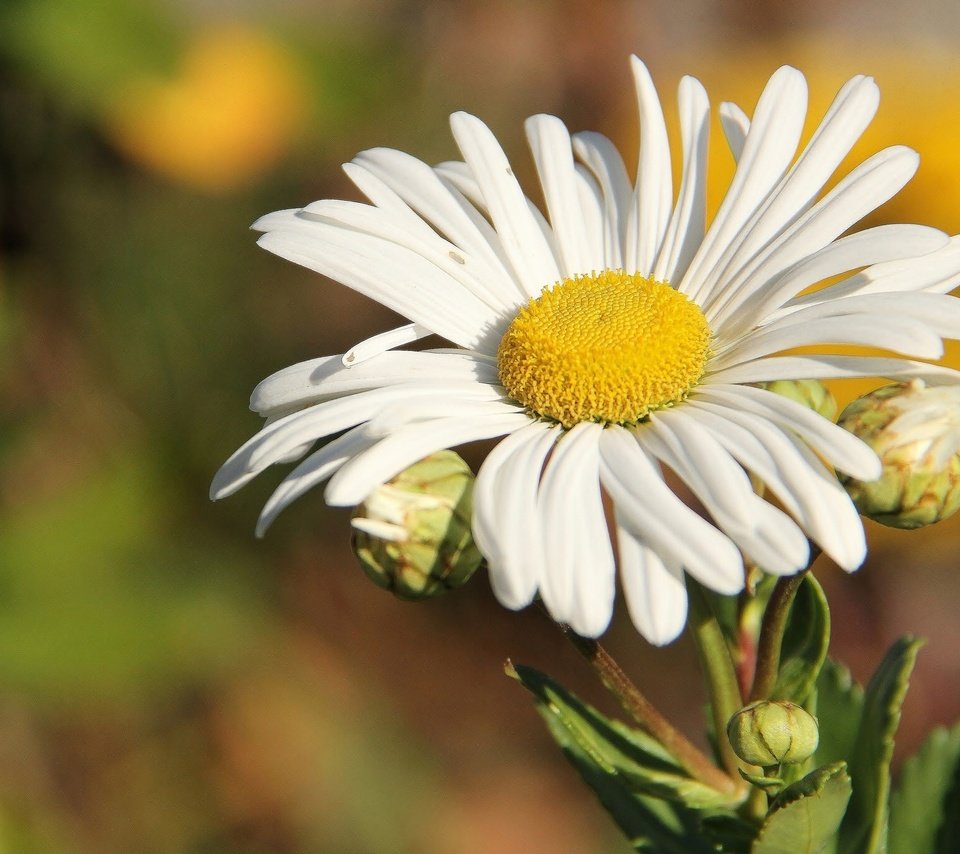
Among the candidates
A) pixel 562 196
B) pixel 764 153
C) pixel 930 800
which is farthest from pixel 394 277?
pixel 930 800

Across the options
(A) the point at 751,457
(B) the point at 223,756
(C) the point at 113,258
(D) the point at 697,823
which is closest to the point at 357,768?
(B) the point at 223,756

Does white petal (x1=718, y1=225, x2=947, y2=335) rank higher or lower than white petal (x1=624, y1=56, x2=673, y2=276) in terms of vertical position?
lower

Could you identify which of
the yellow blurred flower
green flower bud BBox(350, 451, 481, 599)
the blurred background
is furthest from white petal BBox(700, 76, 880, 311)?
the yellow blurred flower

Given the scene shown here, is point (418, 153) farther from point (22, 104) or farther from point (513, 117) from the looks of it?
point (22, 104)

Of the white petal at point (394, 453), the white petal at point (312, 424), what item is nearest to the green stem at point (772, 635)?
the white petal at point (394, 453)

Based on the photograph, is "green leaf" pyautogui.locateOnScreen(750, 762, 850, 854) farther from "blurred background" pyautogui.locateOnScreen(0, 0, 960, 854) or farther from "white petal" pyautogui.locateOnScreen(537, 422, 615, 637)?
"blurred background" pyautogui.locateOnScreen(0, 0, 960, 854)

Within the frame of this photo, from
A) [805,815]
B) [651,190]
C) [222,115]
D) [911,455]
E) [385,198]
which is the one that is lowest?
[805,815]

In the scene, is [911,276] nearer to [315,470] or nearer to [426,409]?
[426,409]
